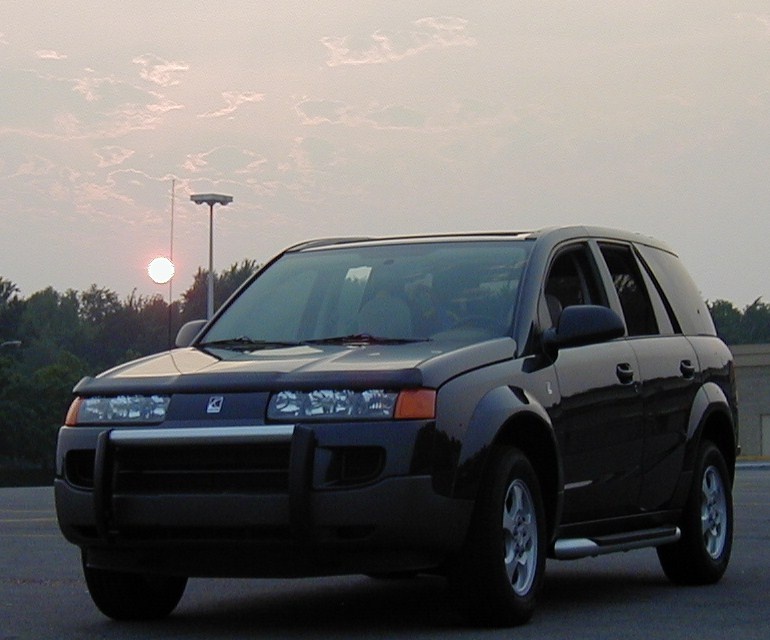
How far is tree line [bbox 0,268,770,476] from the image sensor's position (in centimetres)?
11388

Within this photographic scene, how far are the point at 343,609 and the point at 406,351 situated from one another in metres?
1.68

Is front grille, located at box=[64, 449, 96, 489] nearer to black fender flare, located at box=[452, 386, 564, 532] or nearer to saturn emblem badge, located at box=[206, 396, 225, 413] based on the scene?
saturn emblem badge, located at box=[206, 396, 225, 413]

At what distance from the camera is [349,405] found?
7.82 meters

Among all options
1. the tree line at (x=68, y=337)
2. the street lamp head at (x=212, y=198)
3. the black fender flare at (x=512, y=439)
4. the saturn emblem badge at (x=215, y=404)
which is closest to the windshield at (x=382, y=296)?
the black fender flare at (x=512, y=439)

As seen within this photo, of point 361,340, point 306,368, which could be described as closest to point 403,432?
point 306,368

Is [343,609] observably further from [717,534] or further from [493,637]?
[717,534]

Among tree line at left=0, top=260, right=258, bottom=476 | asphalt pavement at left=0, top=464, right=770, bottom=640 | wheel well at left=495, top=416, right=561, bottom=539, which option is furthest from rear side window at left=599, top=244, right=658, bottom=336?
tree line at left=0, top=260, right=258, bottom=476

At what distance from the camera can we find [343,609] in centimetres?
941

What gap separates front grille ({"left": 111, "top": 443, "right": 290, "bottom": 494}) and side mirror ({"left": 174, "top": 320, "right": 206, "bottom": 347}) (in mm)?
1762

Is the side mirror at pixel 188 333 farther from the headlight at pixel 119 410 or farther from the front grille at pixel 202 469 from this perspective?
the front grille at pixel 202 469

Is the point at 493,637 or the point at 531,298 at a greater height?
the point at 531,298

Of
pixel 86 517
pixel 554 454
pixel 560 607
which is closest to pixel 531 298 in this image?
pixel 554 454

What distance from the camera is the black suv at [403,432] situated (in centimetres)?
777

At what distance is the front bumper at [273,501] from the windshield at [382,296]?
1.26 meters
